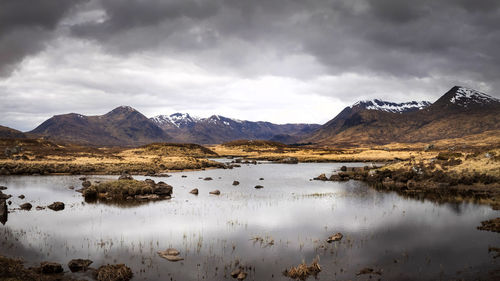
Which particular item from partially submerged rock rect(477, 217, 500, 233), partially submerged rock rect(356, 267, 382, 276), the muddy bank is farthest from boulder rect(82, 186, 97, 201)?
partially submerged rock rect(477, 217, 500, 233)

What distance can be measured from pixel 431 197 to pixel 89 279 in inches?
1878

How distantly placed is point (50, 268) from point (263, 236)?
1587 centimetres

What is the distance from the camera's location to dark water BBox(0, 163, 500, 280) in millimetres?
21812

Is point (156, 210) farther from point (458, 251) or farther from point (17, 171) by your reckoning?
point (17, 171)

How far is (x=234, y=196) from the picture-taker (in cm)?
5078

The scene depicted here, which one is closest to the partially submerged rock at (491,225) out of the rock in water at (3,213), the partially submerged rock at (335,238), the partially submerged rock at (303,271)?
the partially submerged rock at (335,238)

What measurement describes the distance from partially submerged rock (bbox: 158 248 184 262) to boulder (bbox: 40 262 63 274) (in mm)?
6303

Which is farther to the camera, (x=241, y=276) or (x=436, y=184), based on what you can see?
(x=436, y=184)

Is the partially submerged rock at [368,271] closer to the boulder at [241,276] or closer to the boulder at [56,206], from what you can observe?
the boulder at [241,276]

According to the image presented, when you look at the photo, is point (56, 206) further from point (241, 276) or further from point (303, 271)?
point (303, 271)

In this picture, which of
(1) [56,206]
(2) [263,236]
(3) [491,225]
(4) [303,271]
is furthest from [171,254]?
(3) [491,225]

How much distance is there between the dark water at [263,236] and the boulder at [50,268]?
7.11 ft

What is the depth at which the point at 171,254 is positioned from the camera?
77.6 ft

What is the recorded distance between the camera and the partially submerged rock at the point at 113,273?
758 inches
